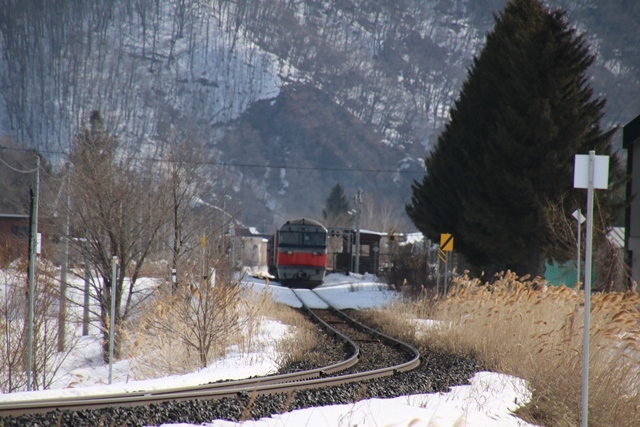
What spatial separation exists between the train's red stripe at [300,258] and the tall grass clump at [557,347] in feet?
82.3

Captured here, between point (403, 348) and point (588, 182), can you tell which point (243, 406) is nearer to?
point (588, 182)

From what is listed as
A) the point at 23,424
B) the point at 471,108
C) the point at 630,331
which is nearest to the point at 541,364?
the point at 630,331

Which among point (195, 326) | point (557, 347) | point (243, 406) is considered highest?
point (557, 347)

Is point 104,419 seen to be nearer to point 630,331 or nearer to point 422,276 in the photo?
point 630,331

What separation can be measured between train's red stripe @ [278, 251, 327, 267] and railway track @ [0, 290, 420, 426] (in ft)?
74.0

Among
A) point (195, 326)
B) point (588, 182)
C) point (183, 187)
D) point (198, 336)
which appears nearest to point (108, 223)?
point (183, 187)

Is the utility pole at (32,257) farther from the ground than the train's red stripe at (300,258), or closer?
farther from the ground

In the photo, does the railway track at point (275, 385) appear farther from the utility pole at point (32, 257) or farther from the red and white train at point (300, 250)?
the red and white train at point (300, 250)

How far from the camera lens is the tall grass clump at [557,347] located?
372 inches

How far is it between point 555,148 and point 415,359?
53.5 feet

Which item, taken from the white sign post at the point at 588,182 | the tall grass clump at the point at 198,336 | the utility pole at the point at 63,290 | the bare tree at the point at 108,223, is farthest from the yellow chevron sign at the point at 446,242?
the white sign post at the point at 588,182

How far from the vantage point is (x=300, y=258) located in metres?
40.8

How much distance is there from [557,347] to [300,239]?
1184 inches

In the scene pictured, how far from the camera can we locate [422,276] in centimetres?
3569
